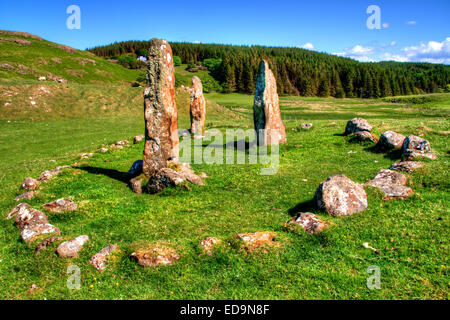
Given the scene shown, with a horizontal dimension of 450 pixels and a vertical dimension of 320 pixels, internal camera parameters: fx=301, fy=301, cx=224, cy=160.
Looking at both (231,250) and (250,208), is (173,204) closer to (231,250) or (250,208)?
(250,208)

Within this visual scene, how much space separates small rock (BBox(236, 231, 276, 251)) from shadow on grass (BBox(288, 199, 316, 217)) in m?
2.03

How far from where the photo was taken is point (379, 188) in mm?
10031

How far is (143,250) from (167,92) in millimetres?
8051

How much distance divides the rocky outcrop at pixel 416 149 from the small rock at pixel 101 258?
12759mm

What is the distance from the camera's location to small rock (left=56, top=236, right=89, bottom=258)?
7664mm

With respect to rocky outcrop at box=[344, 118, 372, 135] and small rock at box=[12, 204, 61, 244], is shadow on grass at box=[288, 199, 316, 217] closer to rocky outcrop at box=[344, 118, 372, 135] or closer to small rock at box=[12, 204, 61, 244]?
small rock at box=[12, 204, 61, 244]

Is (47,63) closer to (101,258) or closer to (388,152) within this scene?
Answer: (388,152)

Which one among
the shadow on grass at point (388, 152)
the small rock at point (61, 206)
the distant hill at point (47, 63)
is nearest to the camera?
the small rock at point (61, 206)

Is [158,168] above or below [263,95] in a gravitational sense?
below

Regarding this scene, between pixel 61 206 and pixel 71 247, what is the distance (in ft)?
10.7

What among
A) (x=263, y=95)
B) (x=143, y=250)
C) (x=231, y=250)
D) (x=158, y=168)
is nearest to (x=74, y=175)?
(x=158, y=168)

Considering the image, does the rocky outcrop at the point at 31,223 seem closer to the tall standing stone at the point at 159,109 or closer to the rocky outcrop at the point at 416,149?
the tall standing stone at the point at 159,109

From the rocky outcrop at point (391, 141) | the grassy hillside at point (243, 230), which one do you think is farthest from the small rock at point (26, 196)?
the rocky outcrop at point (391, 141)

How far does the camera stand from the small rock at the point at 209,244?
→ 24.8 feet
